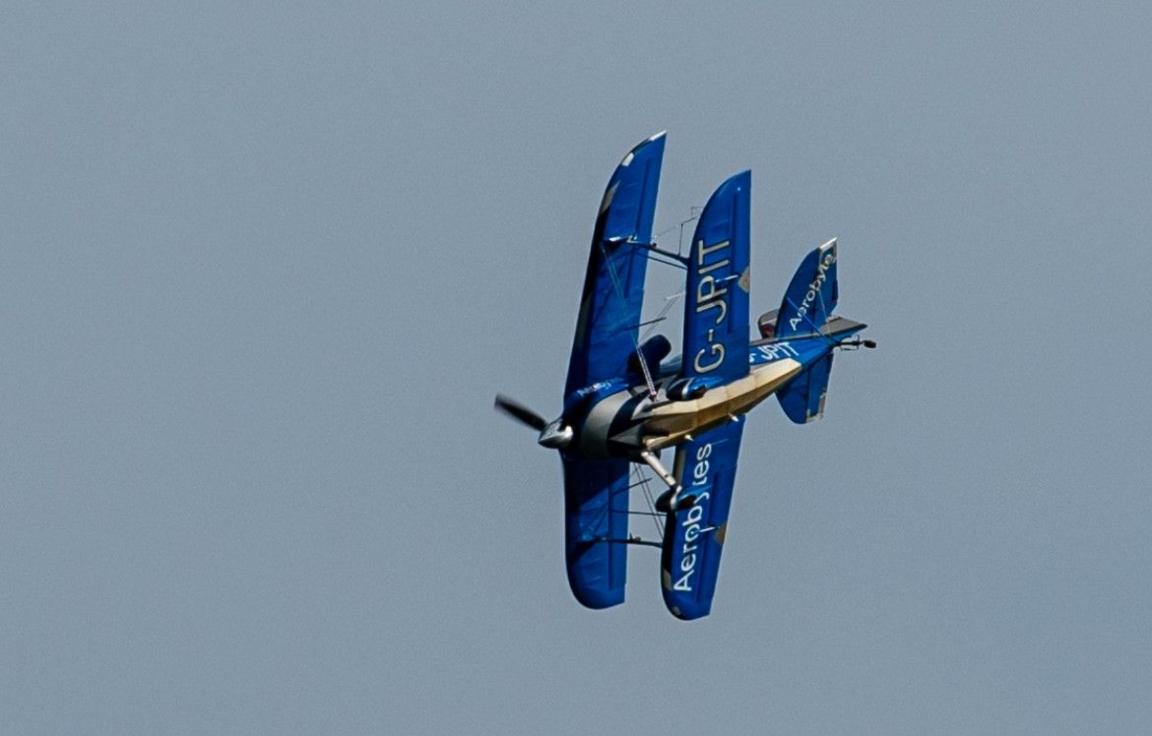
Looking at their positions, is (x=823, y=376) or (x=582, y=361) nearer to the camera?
(x=582, y=361)

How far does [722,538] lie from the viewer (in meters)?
60.6

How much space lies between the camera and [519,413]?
191ft

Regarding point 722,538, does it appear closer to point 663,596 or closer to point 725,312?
point 663,596

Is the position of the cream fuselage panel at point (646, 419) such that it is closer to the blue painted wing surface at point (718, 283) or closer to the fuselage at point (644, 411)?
the fuselage at point (644, 411)

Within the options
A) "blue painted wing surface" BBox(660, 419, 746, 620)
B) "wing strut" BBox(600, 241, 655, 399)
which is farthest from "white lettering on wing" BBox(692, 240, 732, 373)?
"blue painted wing surface" BBox(660, 419, 746, 620)

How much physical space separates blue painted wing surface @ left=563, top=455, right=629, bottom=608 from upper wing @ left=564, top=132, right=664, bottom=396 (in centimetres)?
266

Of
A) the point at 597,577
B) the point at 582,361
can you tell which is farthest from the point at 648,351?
the point at 597,577

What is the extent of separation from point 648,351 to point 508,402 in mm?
3120

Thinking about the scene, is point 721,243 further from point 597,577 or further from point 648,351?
point 597,577

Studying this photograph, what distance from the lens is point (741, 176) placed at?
5688cm

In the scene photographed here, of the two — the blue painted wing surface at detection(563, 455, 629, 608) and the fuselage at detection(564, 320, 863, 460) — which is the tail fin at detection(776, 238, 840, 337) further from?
the blue painted wing surface at detection(563, 455, 629, 608)

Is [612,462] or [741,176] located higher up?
[741,176]

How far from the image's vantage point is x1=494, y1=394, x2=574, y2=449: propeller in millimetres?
57750

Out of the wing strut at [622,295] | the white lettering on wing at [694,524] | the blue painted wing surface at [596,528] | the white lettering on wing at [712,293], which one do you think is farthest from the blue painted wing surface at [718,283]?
the blue painted wing surface at [596,528]
